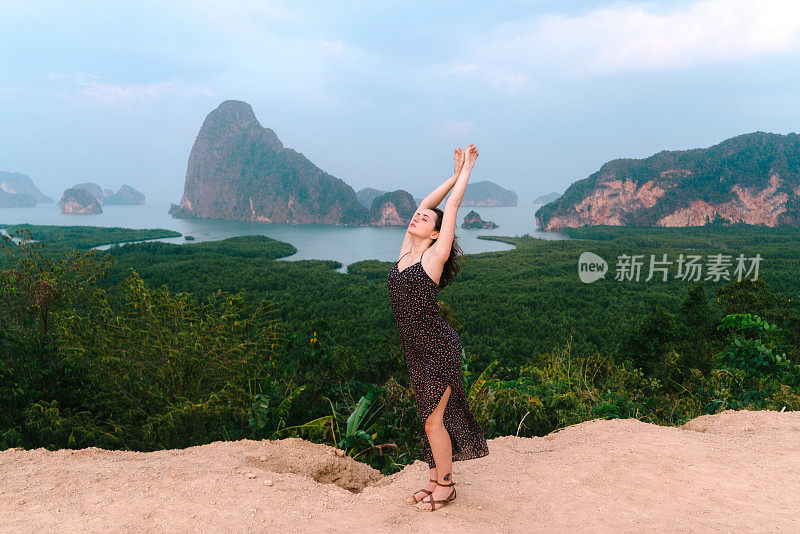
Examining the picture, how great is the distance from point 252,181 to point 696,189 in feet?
355

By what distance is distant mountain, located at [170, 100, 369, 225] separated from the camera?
107312 millimetres

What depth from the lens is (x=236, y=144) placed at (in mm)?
133750

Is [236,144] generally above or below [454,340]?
above

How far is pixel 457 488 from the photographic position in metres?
2.66

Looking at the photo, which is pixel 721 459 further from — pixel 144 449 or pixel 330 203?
pixel 330 203

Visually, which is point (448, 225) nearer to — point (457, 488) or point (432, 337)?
point (432, 337)

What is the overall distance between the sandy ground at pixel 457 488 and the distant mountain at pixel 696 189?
86841 mm

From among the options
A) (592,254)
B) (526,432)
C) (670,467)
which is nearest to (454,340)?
(670,467)

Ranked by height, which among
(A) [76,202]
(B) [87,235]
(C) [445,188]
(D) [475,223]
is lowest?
(B) [87,235]

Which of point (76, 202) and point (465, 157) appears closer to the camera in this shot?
point (465, 157)

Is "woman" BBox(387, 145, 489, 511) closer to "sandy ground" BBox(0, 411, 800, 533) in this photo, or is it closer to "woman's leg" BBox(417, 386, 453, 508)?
"woman's leg" BBox(417, 386, 453, 508)

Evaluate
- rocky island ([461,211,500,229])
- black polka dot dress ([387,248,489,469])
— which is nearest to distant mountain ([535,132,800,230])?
rocky island ([461,211,500,229])

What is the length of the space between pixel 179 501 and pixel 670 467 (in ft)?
10.3

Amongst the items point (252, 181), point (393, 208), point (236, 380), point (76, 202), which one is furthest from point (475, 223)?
point (76, 202)
